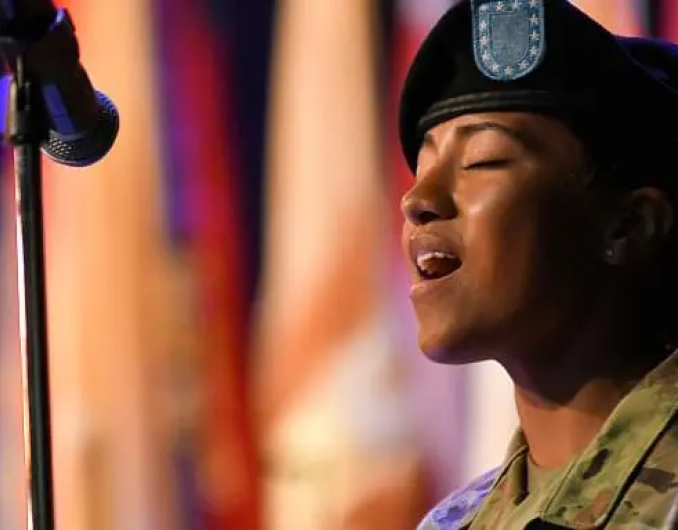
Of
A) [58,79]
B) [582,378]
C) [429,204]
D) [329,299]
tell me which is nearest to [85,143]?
[58,79]

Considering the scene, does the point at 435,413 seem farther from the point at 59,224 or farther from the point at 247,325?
the point at 59,224

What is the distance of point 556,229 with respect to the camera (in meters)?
0.91

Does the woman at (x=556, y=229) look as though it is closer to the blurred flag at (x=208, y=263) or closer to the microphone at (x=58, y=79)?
the microphone at (x=58, y=79)

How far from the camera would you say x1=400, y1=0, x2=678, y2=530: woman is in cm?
90

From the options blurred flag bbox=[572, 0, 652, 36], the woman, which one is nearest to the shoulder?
the woman

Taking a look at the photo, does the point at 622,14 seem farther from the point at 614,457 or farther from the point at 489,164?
the point at 614,457


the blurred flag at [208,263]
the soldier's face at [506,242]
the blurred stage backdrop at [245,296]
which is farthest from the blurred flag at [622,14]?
the soldier's face at [506,242]

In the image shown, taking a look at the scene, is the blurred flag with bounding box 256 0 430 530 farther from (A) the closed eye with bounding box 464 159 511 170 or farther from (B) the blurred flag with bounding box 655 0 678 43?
(A) the closed eye with bounding box 464 159 511 170

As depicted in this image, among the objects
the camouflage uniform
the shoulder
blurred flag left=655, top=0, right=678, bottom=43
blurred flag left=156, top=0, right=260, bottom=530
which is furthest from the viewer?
blurred flag left=156, top=0, right=260, bottom=530

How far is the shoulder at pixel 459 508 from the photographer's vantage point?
1043mm

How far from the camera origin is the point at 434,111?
3.21 feet

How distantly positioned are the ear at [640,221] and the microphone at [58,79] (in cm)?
39

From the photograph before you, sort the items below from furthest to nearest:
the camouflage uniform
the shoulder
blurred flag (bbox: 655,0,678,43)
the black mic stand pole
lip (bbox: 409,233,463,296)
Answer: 1. blurred flag (bbox: 655,0,678,43)
2. the shoulder
3. lip (bbox: 409,233,463,296)
4. the camouflage uniform
5. the black mic stand pole

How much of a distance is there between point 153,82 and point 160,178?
0.45 feet
